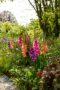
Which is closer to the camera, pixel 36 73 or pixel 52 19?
pixel 36 73

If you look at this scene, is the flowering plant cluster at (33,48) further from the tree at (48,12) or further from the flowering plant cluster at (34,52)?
the tree at (48,12)

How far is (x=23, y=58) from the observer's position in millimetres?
7305

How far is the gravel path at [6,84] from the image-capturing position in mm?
6391

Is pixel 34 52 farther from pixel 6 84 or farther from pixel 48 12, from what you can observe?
pixel 48 12

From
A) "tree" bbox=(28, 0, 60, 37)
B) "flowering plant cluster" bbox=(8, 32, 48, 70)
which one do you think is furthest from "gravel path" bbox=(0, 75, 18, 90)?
"tree" bbox=(28, 0, 60, 37)

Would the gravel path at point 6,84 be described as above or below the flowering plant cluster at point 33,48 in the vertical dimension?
below

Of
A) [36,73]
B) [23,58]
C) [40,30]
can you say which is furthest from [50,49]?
[40,30]

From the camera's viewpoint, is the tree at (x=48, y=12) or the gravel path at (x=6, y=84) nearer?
the gravel path at (x=6, y=84)

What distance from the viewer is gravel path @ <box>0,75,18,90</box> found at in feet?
21.0

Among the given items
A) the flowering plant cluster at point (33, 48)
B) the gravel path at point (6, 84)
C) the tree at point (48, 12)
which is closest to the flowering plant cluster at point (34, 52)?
the flowering plant cluster at point (33, 48)

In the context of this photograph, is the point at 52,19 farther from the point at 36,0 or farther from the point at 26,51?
the point at 26,51

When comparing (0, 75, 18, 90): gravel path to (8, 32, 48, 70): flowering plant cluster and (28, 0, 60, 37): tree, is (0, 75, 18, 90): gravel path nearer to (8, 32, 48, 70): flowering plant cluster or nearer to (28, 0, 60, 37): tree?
(8, 32, 48, 70): flowering plant cluster

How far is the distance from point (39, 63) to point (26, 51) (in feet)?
1.26

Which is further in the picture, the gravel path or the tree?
the tree
